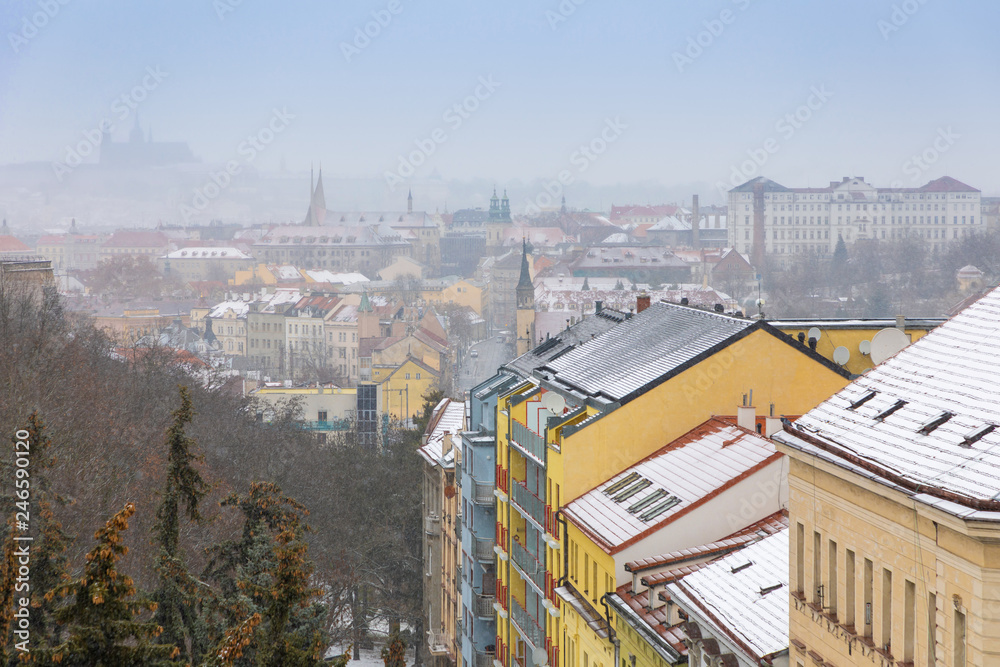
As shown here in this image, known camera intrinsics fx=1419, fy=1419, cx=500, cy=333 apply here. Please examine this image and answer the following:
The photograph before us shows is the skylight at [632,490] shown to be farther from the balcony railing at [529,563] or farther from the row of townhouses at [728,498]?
the balcony railing at [529,563]

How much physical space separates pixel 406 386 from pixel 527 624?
76.9 meters

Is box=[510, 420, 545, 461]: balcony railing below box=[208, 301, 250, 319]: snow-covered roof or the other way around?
the other way around

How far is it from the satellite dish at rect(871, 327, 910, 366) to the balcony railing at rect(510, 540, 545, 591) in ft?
19.7

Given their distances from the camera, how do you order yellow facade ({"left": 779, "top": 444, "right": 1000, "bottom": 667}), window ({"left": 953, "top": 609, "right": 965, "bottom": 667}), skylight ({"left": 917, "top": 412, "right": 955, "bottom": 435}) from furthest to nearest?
skylight ({"left": 917, "top": 412, "right": 955, "bottom": 435}) → window ({"left": 953, "top": 609, "right": 965, "bottom": 667}) → yellow facade ({"left": 779, "top": 444, "right": 1000, "bottom": 667})

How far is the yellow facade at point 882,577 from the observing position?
7.72 m

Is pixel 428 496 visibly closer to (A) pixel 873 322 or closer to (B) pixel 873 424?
(A) pixel 873 322

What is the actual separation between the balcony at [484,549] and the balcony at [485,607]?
2.46 feet

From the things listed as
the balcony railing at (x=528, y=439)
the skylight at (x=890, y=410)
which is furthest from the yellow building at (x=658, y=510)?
the skylight at (x=890, y=410)

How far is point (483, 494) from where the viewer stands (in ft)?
90.5

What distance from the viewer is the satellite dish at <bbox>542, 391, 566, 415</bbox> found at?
2169cm

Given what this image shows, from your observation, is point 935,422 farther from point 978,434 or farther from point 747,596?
point 747,596

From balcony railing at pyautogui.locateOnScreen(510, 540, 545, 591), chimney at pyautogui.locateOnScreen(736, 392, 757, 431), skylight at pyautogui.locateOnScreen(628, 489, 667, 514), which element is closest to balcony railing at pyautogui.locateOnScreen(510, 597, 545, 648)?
balcony railing at pyautogui.locateOnScreen(510, 540, 545, 591)

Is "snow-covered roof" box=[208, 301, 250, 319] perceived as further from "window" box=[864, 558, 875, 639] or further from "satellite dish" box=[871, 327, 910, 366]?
"window" box=[864, 558, 875, 639]

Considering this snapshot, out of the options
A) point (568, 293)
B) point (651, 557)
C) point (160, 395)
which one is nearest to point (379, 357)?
point (568, 293)
